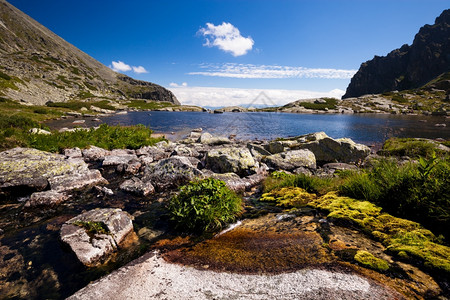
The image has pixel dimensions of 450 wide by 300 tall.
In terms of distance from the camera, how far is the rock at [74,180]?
10.4 metres

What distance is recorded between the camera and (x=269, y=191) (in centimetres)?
1043

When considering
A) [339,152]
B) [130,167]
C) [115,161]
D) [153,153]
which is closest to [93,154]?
[115,161]

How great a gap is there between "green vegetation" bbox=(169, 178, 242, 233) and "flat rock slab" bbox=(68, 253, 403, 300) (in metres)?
1.98

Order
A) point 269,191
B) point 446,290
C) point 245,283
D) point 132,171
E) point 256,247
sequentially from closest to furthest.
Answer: point 446,290, point 245,283, point 256,247, point 269,191, point 132,171

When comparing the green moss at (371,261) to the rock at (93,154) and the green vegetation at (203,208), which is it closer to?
the green vegetation at (203,208)

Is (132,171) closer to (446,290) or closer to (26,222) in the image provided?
(26,222)

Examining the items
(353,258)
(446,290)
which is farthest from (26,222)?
(446,290)

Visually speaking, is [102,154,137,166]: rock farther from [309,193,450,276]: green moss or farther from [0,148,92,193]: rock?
[309,193,450,276]: green moss

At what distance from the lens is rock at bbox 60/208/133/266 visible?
575 cm

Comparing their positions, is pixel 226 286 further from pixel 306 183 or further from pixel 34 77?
pixel 34 77

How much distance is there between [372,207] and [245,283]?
5364mm

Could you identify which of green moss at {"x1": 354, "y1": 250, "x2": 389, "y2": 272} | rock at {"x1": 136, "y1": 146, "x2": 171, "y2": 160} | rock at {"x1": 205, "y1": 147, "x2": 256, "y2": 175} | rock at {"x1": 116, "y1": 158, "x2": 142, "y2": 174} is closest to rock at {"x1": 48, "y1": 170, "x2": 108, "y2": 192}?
rock at {"x1": 116, "y1": 158, "x2": 142, "y2": 174}

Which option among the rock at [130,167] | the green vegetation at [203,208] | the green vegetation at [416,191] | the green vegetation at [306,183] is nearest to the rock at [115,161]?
the rock at [130,167]

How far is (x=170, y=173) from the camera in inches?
460
